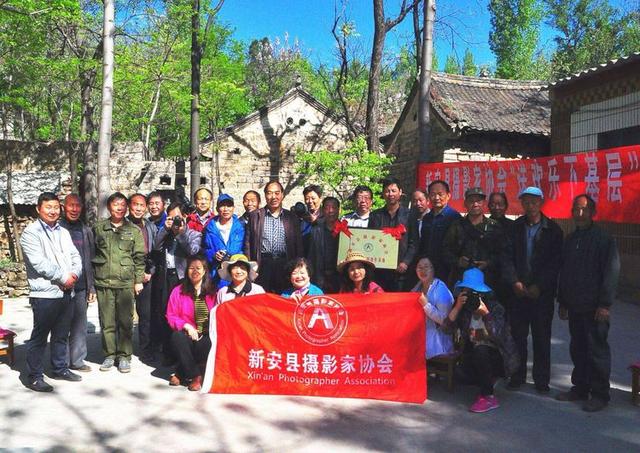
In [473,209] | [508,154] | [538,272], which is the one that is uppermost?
[508,154]

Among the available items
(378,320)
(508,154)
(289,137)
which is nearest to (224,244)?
(378,320)

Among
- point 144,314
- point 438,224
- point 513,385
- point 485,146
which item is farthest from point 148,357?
point 485,146

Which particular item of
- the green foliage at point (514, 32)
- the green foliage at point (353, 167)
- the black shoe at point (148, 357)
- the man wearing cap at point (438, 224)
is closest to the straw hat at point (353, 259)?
the man wearing cap at point (438, 224)

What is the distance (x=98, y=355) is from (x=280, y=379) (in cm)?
252

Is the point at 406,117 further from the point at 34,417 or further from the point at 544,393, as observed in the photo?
the point at 34,417

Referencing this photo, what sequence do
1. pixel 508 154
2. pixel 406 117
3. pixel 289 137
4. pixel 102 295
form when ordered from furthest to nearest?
pixel 289 137 < pixel 406 117 < pixel 508 154 < pixel 102 295

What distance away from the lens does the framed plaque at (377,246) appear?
16.6 ft

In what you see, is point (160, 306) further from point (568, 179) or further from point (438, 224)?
point (568, 179)

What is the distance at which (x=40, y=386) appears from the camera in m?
4.61

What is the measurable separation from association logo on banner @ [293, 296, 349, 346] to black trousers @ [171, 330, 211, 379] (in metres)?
0.88

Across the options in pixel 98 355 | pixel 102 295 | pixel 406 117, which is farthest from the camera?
pixel 406 117

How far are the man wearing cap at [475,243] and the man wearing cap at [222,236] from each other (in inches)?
81.3

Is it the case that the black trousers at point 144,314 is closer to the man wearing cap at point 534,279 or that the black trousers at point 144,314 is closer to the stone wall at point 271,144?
the man wearing cap at point 534,279

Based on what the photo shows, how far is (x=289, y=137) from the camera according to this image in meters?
18.3
